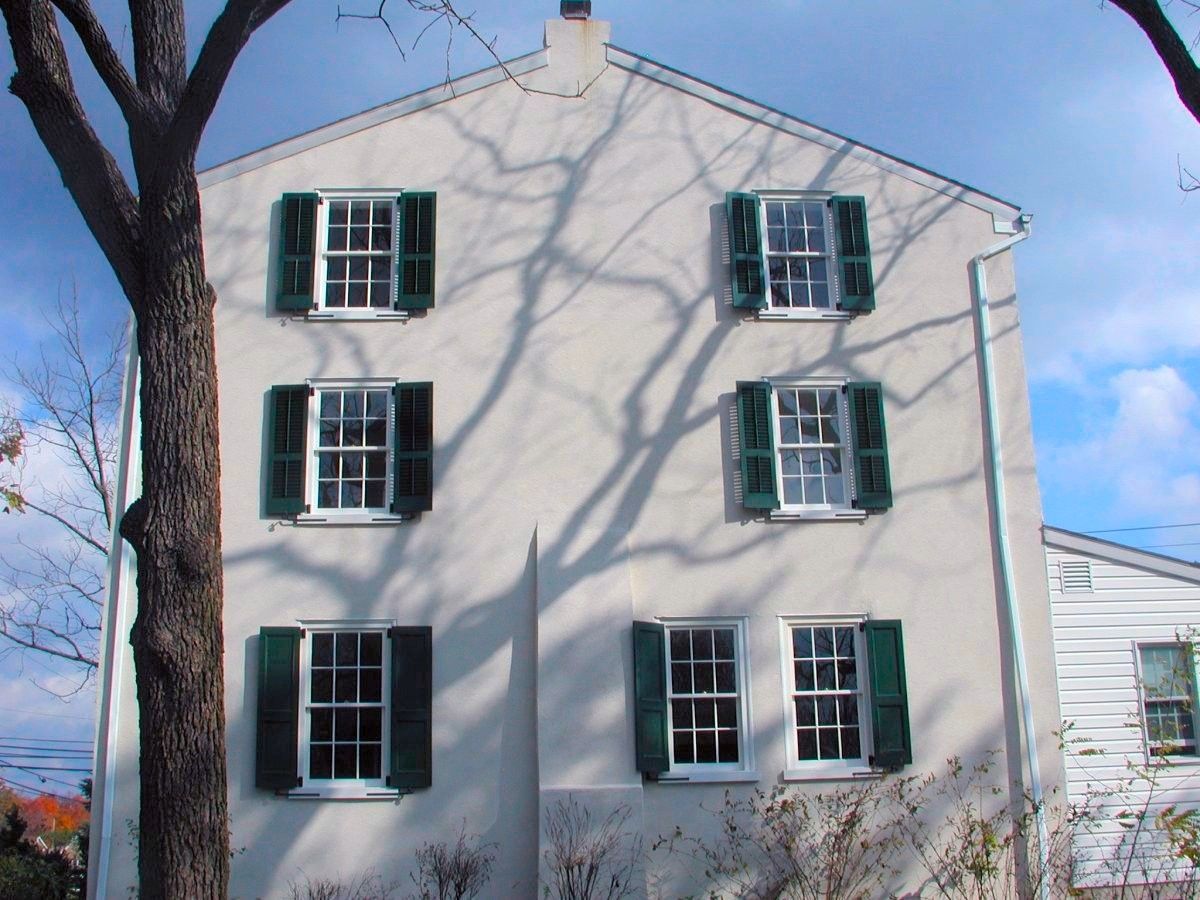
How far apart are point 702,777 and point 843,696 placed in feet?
5.84

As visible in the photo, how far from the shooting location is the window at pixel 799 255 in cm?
1323

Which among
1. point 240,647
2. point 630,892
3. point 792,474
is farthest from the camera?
point 792,474

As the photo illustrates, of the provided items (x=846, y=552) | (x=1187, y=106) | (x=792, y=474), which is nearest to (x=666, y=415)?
(x=792, y=474)

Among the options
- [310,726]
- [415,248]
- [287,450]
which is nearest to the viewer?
[310,726]

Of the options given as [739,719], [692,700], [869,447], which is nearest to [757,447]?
[869,447]

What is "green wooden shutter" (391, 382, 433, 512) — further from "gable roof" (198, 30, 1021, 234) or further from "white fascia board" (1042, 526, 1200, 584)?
"white fascia board" (1042, 526, 1200, 584)

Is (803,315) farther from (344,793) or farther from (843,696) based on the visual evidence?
(344,793)

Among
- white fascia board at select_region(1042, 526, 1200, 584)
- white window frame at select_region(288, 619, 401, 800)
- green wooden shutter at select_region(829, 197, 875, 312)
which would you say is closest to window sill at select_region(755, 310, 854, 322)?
green wooden shutter at select_region(829, 197, 875, 312)

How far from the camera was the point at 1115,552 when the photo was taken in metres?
12.9

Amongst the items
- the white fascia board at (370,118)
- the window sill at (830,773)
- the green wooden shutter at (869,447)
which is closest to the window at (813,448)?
the green wooden shutter at (869,447)

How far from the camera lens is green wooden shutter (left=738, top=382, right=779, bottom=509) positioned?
496 inches

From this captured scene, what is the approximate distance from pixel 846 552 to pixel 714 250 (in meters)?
3.73

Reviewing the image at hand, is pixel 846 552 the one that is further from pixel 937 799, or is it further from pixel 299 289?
pixel 299 289

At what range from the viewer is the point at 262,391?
41.9 feet
